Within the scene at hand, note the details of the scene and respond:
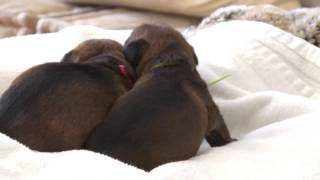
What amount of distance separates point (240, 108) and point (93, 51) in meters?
0.28

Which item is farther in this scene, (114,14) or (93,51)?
(114,14)

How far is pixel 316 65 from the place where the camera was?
3.56ft

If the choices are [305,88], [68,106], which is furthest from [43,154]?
[305,88]

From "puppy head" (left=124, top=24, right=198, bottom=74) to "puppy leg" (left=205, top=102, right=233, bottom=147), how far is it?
91mm

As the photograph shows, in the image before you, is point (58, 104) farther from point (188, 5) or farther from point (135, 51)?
point (188, 5)

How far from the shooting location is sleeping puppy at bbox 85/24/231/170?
736 mm

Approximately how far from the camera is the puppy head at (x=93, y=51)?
37.0 inches

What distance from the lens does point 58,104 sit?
2.49 ft

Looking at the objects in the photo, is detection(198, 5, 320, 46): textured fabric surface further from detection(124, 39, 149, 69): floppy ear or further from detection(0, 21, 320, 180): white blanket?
detection(124, 39, 149, 69): floppy ear

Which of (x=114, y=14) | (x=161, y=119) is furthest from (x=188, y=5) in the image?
(x=161, y=119)

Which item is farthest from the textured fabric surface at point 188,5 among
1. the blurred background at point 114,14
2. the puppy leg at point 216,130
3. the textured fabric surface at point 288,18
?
the puppy leg at point 216,130

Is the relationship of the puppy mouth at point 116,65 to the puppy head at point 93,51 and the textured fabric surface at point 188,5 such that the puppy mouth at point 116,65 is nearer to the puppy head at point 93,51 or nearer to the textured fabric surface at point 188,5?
the puppy head at point 93,51

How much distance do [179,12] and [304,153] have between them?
0.93m

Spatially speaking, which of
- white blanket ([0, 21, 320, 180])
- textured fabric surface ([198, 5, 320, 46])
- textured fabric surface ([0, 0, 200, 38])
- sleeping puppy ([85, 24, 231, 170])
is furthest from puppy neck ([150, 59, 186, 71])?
textured fabric surface ([0, 0, 200, 38])
